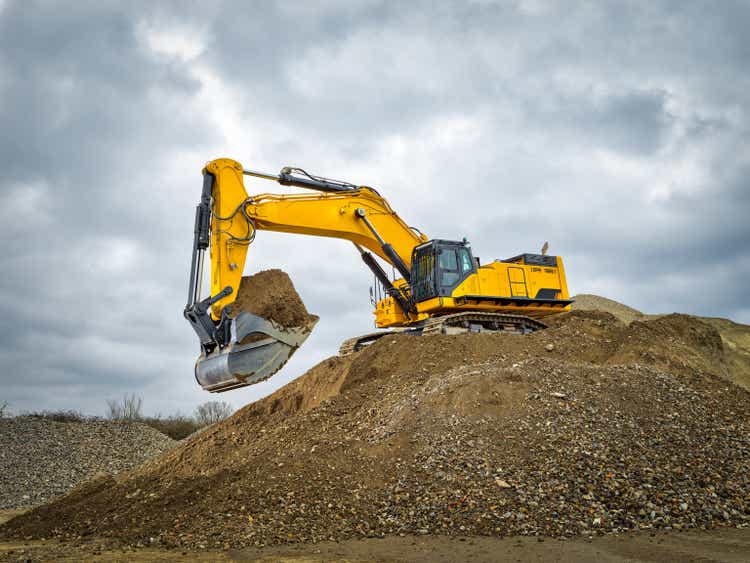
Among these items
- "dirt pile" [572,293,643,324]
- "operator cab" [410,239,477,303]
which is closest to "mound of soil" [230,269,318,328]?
"operator cab" [410,239,477,303]

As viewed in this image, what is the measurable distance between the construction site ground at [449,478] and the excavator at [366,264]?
5.38 feet

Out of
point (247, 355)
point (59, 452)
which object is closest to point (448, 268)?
point (247, 355)

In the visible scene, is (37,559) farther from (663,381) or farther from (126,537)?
(663,381)

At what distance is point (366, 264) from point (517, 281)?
385 cm

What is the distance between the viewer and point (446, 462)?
27.8 feet

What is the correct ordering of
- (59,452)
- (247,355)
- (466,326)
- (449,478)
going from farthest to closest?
(59,452) < (466,326) < (247,355) < (449,478)

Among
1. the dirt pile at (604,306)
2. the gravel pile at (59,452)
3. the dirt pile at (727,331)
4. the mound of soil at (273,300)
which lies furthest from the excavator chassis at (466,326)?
the dirt pile at (604,306)

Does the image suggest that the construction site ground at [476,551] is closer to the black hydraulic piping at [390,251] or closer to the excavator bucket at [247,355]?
the excavator bucket at [247,355]

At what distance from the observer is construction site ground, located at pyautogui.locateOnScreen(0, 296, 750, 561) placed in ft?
23.0

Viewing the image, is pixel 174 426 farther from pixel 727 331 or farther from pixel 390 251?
pixel 727 331

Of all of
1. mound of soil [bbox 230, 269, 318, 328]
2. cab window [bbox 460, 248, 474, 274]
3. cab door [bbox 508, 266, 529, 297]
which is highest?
cab window [bbox 460, 248, 474, 274]

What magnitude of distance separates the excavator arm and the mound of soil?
0.16 m

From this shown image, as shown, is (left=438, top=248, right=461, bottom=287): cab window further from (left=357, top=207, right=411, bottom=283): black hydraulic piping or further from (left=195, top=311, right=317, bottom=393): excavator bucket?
(left=195, top=311, right=317, bottom=393): excavator bucket

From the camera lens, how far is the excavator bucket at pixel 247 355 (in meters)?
10.2
